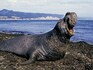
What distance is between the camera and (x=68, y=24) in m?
9.78

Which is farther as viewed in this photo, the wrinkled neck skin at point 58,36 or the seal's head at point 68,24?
the wrinkled neck skin at point 58,36

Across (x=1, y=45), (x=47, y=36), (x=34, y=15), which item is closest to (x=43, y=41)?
(x=47, y=36)

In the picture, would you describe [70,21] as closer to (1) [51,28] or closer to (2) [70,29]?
(2) [70,29]

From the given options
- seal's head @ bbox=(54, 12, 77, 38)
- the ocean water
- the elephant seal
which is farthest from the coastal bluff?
the ocean water

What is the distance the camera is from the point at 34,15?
158 metres

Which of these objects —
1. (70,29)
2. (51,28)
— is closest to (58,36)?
(70,29)

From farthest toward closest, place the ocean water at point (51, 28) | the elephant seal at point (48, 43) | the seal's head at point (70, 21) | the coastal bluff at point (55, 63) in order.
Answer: the ocean water at point (51, 28) < the coastal bluff at point (55, 63) < the elephant seal at point (48, 43) < the seal's head at point (70, 21)

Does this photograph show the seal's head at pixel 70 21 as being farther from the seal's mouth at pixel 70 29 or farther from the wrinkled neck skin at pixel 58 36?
the wrinkled neck skin at pixel 58 36

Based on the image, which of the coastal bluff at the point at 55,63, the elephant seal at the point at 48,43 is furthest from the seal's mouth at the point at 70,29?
the coastal bluff at the point at 55,63

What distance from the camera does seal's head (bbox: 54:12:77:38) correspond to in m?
9.63

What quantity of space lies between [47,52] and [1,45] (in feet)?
Answer: 7.73

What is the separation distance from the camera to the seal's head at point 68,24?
9.63 metres

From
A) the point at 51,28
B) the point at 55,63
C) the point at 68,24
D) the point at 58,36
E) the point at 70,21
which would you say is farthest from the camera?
the point at 51,28

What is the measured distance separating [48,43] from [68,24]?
1148 mm
